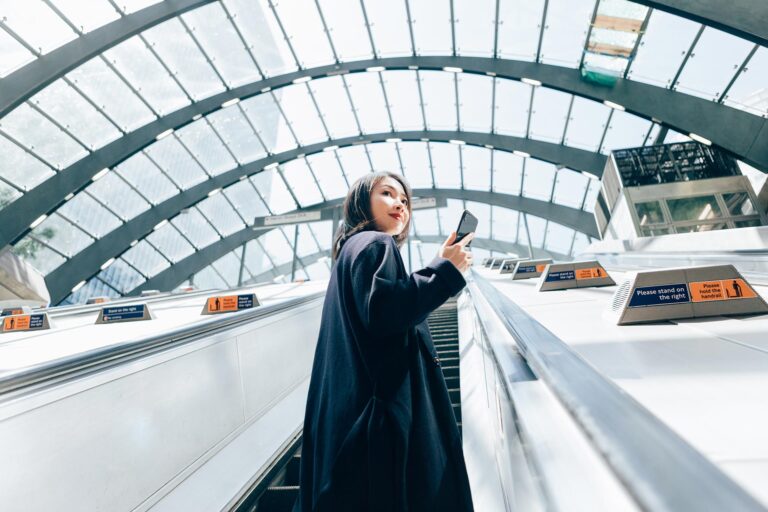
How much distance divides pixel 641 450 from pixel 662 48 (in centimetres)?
1620

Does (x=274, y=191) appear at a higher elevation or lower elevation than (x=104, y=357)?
higher

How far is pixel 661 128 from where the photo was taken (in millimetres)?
14305

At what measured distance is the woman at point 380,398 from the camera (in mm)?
1091

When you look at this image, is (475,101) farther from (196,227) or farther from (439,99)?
(196,227)

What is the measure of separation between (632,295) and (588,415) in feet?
5.05

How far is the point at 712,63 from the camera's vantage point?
11391mm

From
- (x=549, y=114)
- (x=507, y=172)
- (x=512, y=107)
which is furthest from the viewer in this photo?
(x=507, y=172)

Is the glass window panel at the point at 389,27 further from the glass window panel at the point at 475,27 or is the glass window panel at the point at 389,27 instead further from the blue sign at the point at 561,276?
the blue sign at the point at 561,276

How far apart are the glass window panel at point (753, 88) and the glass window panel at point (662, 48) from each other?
68.6 inches

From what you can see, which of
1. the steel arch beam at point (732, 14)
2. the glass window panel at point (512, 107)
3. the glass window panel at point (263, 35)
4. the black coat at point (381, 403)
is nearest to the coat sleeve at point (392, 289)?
the black coat at point (381, 403)

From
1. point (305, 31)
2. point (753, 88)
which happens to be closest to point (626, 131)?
point (753, 88)

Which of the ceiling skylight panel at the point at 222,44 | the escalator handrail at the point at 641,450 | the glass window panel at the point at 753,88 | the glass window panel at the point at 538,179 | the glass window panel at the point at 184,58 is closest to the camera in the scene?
the escalator handrail at the point at 641,450

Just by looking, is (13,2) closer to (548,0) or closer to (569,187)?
(548,0)

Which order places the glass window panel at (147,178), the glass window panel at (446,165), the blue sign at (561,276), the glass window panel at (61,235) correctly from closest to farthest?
the blue sign at (561,276), the glass window panel at (61,235), the glass window panel at (147,178), the glass window panel at (446,165)
